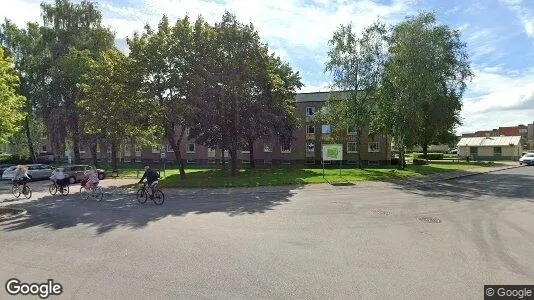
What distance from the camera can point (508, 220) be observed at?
1328cm

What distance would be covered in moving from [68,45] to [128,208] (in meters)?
33.9

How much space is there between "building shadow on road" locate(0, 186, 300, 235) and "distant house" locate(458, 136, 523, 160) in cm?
5871

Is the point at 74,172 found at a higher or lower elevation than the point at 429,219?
higher

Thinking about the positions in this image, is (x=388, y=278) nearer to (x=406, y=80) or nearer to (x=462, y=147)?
(x=406, y=80)

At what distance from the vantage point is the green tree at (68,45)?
136 ft

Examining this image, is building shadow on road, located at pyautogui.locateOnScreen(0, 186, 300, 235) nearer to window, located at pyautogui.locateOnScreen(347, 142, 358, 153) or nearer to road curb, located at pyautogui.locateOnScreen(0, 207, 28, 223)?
road curb, located at pyautogui.locateOnScreen(0, 207, 28, 223)

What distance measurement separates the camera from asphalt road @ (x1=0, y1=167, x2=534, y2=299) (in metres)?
7.18

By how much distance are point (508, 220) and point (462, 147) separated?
68979mm

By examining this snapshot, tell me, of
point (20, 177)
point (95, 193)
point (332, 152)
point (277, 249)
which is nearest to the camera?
point (277, 249)

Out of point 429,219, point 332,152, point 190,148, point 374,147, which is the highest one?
point 190,148

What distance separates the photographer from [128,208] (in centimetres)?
1764

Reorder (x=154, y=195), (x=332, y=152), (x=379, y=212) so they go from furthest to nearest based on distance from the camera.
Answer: (x=332, y=152)
(x=154, y=195)
(x=379, y=212)

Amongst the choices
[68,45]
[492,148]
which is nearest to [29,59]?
[68,45]

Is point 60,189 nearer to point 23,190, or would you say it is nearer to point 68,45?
point 23,190
